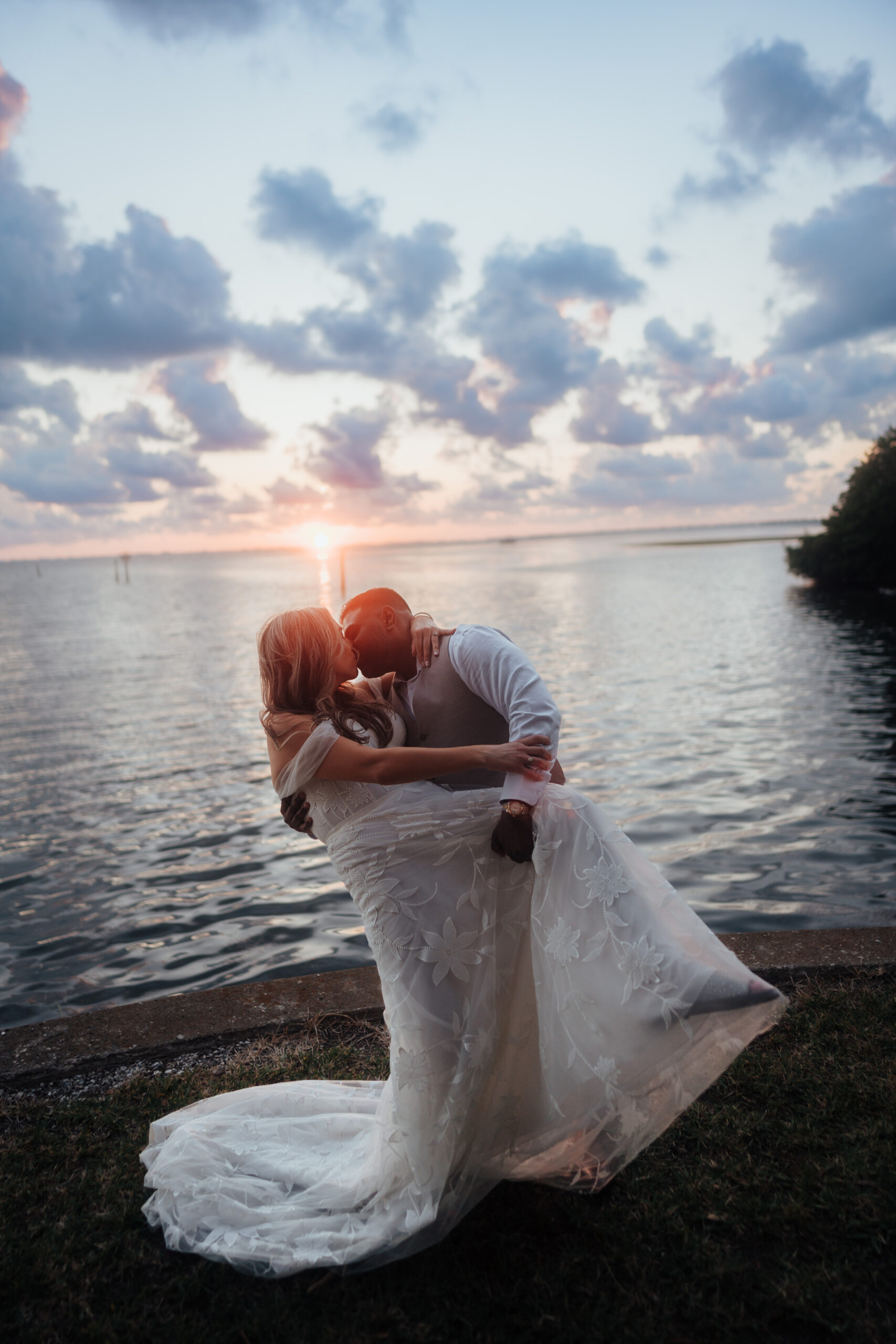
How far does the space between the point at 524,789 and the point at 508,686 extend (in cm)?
44

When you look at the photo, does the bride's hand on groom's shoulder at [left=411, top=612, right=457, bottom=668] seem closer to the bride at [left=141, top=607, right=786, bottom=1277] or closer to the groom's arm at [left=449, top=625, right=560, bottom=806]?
the groom's arm at [left=449, top=625, right=560, bottom=806]

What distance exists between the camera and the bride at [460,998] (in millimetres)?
2963

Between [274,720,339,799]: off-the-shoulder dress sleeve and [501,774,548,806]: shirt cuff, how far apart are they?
69 cm

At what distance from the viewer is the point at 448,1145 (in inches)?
125

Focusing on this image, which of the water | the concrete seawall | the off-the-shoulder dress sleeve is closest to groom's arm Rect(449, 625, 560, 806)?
the off-the-shoulder dress sleeve

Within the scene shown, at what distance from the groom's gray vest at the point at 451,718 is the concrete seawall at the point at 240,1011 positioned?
7.46 ft

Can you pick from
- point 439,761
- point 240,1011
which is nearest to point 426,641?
point 439,761

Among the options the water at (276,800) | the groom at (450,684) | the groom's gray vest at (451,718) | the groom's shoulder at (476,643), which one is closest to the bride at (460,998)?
the groom at (450,684)

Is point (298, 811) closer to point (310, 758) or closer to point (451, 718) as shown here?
point (310, 758)

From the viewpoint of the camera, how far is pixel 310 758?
10.9 feet

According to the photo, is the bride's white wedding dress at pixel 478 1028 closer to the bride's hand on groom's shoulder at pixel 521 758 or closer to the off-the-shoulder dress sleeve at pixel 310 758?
the off-the-shoulder dress sleeve at pixel 310 758

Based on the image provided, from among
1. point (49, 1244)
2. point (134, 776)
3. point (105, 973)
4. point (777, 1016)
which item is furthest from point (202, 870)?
point (777, 1016)

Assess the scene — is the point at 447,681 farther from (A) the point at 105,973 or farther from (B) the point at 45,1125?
(A) the point at 105,973

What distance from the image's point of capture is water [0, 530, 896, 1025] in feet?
25.2
